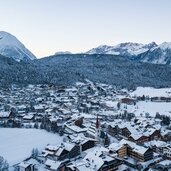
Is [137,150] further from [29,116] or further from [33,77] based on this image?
[33,77]

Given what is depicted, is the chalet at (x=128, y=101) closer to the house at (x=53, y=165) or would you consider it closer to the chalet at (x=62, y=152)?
the chalet at (x=62, y=152)

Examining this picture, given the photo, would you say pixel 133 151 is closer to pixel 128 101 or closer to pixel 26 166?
pixel 26 166

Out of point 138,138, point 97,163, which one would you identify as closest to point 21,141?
point 97,163

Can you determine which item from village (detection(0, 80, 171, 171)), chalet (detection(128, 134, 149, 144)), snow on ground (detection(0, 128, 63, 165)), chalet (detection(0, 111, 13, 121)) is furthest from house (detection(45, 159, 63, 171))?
chalet (detection(0, 111, 13, 121))

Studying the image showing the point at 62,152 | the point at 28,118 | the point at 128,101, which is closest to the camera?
the point at 62,152

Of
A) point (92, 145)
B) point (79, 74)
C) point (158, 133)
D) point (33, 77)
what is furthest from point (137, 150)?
point (79, 74)

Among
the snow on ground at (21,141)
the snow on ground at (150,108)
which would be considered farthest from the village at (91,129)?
the snow on ground at (21,141)

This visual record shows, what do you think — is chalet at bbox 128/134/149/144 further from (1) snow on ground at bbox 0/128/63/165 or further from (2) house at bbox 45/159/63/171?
(2) house at bbox 45/159/63/171
